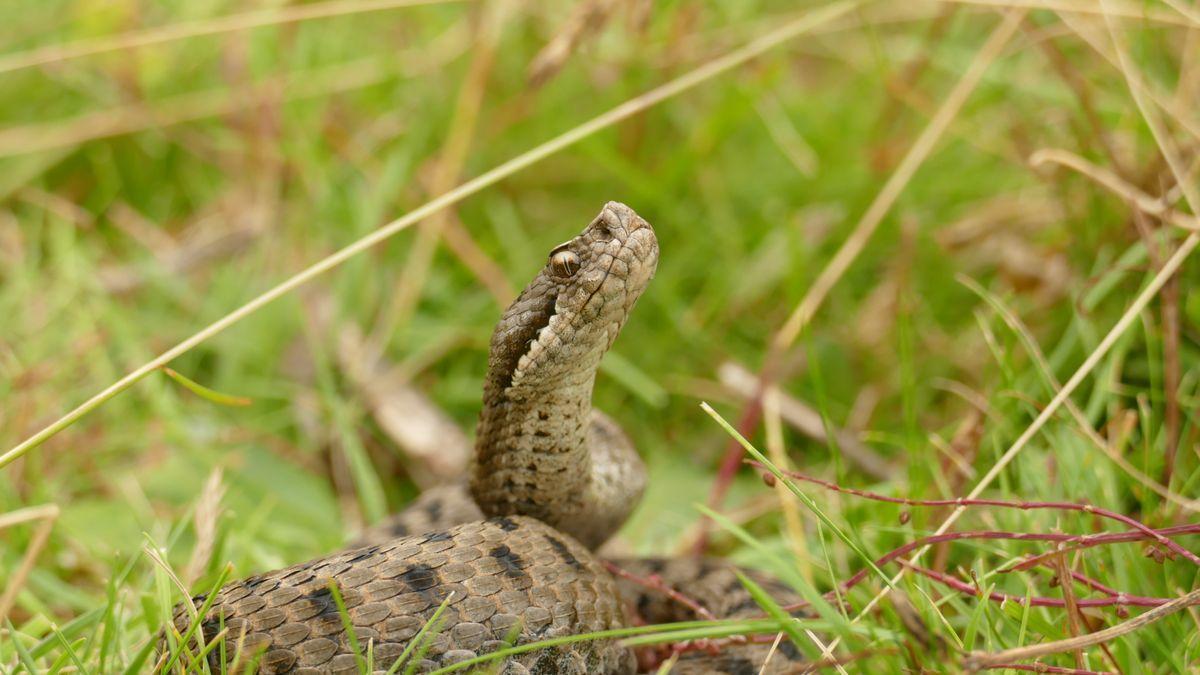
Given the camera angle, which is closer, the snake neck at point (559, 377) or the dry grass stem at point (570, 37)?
the snake neck at point (559, 377)

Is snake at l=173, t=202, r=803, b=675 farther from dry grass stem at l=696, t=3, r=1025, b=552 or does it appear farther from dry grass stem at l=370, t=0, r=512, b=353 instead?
dry grass stem at l=370, t=0, r=512, b=353

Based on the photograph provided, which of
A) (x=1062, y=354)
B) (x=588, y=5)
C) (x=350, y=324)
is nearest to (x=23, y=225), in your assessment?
(x=350, y=324)

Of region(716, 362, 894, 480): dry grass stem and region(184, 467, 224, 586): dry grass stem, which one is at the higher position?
region(184, 467, 224, 586): dry grass stem

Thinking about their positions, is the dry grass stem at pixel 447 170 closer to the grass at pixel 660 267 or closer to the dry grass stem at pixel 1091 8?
→ the grass at pixel 660 267

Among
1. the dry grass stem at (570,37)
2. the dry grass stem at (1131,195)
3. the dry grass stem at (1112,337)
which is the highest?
the dry grass stem at (570,37)

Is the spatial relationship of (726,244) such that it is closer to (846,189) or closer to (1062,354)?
(846,189)

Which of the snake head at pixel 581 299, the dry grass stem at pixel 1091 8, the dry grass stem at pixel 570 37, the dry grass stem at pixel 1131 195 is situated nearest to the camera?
the snake head at pixel 581 299

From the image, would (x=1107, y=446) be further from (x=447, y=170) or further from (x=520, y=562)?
(x=447, y=170)

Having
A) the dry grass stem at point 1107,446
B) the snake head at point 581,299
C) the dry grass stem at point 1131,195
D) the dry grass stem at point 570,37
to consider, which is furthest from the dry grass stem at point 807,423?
the snake head at point 581,299

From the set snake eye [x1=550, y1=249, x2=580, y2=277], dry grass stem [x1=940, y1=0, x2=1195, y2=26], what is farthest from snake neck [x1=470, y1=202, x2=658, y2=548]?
dry grass stem [x1=940, y1=0, x2=1195, y2=26]
